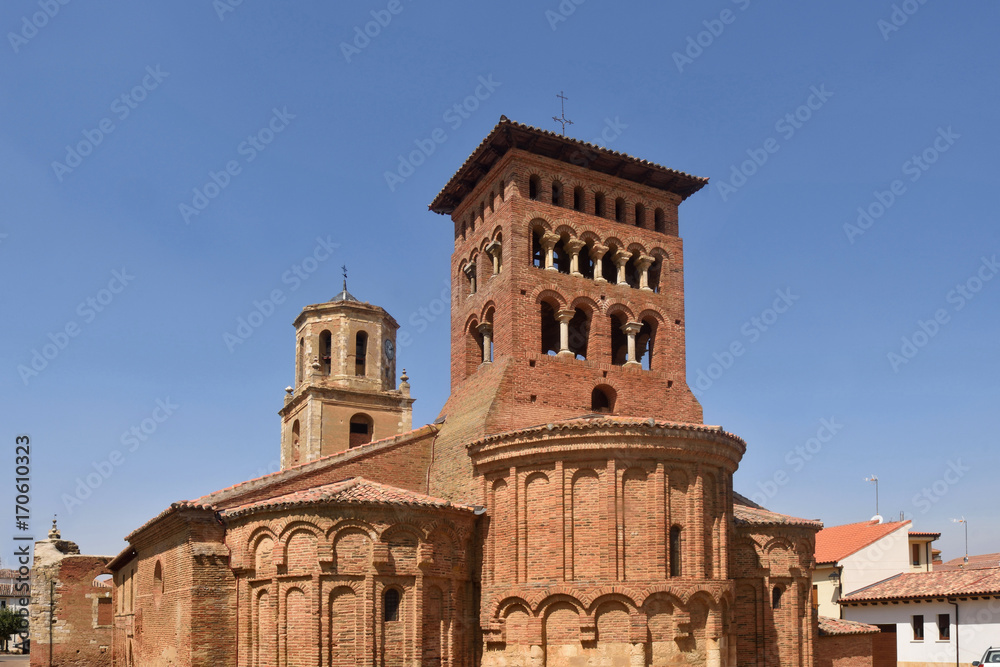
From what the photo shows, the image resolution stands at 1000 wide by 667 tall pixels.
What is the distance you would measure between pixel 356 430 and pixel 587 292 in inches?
577

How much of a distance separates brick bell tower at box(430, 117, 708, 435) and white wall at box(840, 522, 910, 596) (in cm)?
1904

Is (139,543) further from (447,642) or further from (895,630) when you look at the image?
(895,630)

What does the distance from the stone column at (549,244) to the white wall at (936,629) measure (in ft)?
67.3

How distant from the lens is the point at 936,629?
112 ft

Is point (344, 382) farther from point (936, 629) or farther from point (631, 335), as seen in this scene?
point (936, 629)

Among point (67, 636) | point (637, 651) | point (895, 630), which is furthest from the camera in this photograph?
point (67, 636)

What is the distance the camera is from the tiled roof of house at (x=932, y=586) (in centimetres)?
3247

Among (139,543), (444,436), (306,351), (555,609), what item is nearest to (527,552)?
(555,609)

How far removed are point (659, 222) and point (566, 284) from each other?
491 cm

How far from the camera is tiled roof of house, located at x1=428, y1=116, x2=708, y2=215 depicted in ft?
89.2

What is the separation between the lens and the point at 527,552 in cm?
2183

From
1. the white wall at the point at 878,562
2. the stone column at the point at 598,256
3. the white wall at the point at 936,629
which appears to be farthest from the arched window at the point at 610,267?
the white wall at the point at 878,562

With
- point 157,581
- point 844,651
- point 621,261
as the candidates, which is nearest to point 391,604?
point 157,581

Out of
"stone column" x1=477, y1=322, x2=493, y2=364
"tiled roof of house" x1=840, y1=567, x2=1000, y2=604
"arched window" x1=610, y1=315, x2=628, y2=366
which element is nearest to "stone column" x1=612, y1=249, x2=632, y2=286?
"arched window" x1=610, y1=315, x2=628, y2=366
